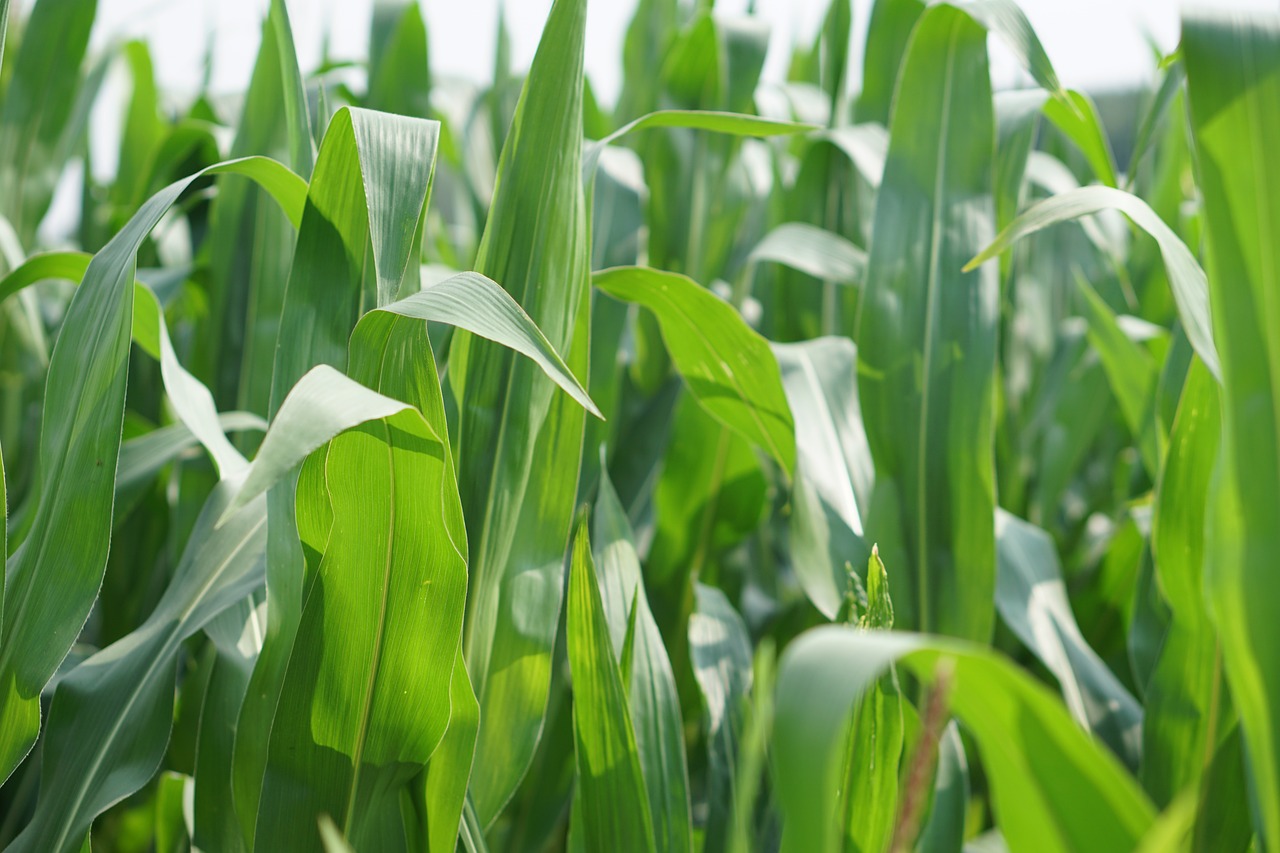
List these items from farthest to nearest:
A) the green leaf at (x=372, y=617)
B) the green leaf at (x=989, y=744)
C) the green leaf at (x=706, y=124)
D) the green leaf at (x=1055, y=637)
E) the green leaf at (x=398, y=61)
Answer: the green leaf at (x=398, y=61), the green leaf at (x=1055, y=637), the green leaf at (x=706, y=124), the green leaf at (x=372, y=617), the green leaf at (x=989, y=744)

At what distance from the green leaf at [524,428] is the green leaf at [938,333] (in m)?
0.17

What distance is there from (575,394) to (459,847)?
8.1 inches

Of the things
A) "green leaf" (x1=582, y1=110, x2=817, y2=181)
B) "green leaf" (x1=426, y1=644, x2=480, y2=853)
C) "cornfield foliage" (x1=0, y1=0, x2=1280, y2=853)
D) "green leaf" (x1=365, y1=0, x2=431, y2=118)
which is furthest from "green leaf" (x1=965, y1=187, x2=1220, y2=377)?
"green leaf" (x1=365, y1=0, x2=431, y2=118)

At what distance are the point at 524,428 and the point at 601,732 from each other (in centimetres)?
13

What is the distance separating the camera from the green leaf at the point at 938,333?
1.57ft

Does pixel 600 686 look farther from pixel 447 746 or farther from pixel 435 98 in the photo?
pixel 435 98

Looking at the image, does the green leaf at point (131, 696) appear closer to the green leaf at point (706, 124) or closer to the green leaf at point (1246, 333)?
the green leaf at point (706, 124)

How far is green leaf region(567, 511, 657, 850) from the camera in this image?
0.36m

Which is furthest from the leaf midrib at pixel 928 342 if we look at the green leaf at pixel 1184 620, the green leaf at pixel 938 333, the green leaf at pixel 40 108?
the green leaf at pixel 40 108

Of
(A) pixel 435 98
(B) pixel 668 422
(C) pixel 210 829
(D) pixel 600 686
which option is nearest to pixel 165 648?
(C) pixel 210 829

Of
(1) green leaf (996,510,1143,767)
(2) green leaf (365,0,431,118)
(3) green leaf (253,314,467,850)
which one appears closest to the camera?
(3) green leaf (253,314,467,850)

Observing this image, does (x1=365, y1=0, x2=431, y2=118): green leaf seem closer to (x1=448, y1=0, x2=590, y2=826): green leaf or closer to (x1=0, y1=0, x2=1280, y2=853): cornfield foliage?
(x1=0, y1=0, x2=1280, y2=853): cornfield foliage

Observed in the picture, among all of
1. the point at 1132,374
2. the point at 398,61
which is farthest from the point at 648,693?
the point at 398,61

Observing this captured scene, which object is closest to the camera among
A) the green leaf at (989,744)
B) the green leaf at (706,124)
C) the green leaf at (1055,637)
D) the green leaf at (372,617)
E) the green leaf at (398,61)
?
the green leaf at (989,744)
